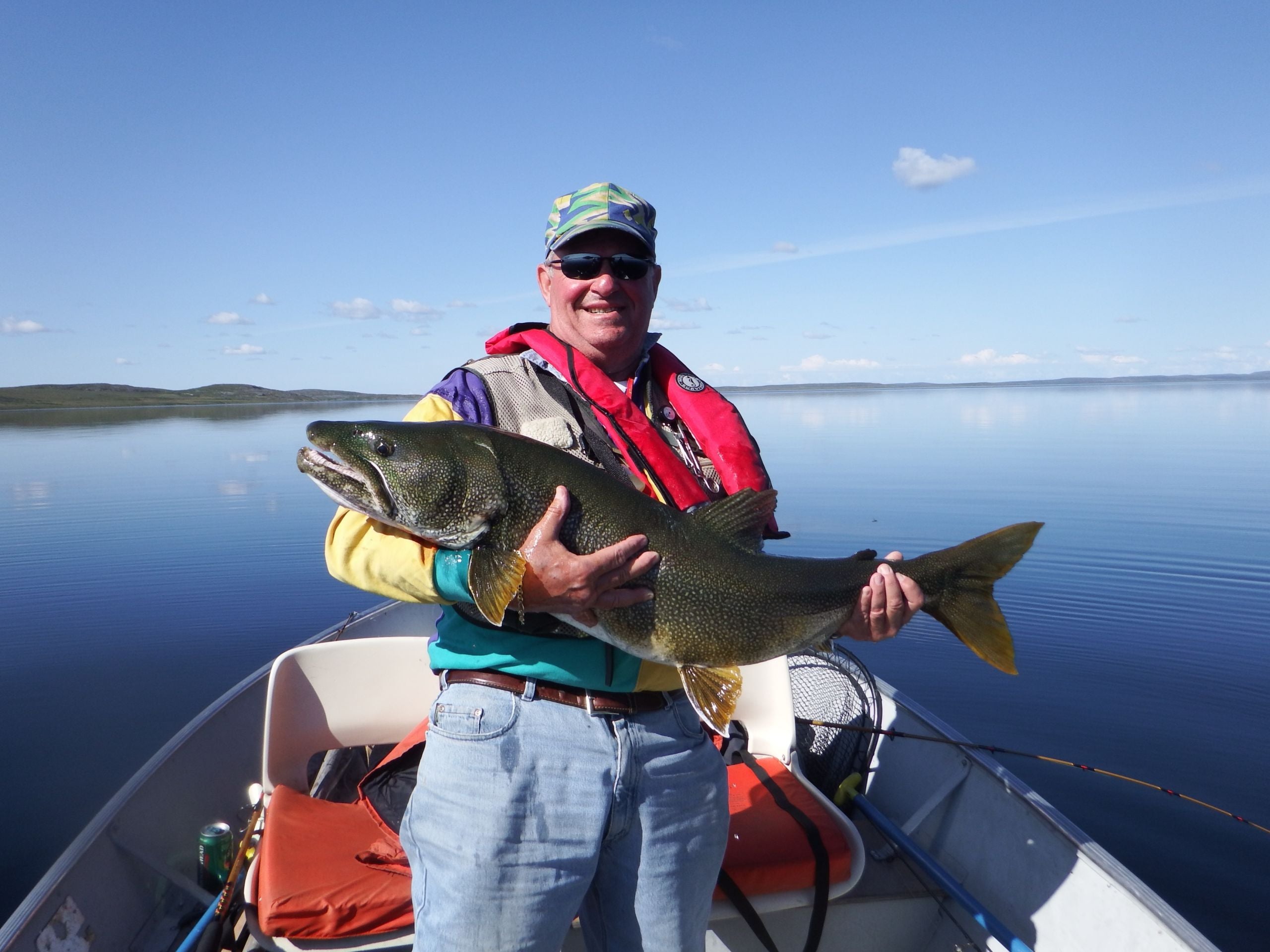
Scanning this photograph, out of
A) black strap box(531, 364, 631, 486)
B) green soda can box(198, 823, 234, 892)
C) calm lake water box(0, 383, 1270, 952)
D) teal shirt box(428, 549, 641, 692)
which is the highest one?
black strap box(531, 364, 631, 486)

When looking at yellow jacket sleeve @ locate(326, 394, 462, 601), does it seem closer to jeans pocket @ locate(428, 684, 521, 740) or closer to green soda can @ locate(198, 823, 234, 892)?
jeans pocket @ locate(428, 684, 521, 740)

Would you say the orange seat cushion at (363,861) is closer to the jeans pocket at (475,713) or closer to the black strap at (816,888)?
the black strap at (816,888)

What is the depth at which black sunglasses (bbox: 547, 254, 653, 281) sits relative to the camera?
120 inches

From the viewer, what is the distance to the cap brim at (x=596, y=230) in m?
2.98

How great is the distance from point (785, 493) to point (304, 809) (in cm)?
1912

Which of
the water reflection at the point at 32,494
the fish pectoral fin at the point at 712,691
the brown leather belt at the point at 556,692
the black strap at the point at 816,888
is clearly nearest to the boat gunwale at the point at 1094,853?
the black strap at the point at 816,888

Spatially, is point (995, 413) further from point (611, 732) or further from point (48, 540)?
point (611, 732)

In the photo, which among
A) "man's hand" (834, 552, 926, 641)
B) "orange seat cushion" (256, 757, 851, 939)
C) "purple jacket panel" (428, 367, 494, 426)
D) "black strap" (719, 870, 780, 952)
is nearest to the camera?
"purple jacket panel" (428, 367, 494, 426)

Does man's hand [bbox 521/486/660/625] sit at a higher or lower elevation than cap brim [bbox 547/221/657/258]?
lower

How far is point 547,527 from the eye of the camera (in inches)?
104

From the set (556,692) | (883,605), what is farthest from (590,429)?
(883,605)

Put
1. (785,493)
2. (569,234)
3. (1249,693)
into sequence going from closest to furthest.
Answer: (569,234), (1249,693), (785,493)

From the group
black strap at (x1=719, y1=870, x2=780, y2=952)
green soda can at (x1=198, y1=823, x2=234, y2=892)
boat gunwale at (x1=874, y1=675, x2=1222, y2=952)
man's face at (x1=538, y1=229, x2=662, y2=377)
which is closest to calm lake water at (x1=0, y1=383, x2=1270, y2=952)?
boat gunwale at (x1=874, y1=675, x2=1222, y2=952)

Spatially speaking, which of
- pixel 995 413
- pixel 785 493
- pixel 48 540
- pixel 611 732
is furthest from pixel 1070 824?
pixel 995 413
